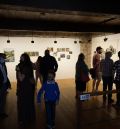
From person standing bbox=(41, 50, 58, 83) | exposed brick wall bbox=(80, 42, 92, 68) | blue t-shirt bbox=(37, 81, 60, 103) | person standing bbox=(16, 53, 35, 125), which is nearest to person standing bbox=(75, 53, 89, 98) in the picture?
person standing bbox=(41, 50, 58, 83)

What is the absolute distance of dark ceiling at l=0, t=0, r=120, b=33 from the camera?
11.8 feet

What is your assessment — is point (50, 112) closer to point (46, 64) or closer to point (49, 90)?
point (49, 90)

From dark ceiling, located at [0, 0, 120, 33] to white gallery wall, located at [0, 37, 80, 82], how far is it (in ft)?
13.0

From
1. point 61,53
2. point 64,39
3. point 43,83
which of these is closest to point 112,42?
point 64,39

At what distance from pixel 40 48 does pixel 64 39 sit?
58.9 inches

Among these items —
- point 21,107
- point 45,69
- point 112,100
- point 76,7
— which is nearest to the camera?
point 76,7

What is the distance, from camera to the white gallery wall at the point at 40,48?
1077 centimetres

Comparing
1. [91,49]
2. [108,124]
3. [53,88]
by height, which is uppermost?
[91,49]

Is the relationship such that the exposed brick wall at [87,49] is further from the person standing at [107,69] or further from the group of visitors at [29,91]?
the group of visitors at [29,91]

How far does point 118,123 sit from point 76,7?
272cm

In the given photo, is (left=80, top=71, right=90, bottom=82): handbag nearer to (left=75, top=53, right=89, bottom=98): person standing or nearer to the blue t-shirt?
(left=75, top=53, right=89, bottom=98): person standing

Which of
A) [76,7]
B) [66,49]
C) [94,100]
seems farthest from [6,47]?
[76,7]

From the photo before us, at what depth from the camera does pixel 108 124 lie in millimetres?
4559

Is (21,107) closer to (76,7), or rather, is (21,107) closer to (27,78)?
(27,78)
